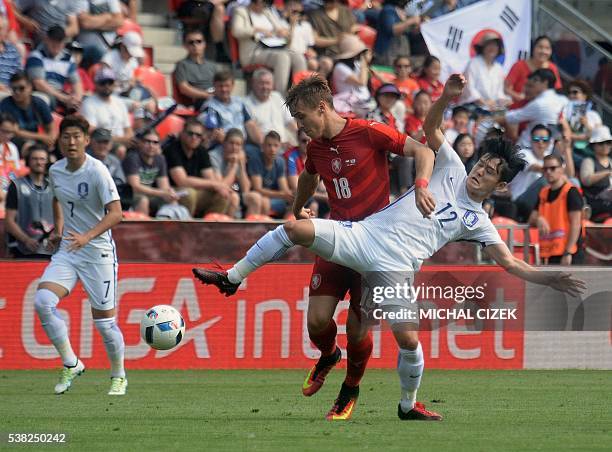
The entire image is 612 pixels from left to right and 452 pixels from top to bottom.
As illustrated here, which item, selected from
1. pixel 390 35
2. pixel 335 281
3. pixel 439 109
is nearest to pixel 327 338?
pixel 335 281

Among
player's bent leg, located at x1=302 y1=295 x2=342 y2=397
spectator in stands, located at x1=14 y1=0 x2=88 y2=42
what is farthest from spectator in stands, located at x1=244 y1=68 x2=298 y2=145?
player's bent leg, located at x1=302 y1=295 x2=342 y2=397

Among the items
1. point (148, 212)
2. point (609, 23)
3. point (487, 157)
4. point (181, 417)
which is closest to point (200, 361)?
point (148, 212)

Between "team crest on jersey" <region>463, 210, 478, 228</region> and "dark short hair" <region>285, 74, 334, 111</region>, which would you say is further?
"team crest on jersey" <region>463, 210, 478, 228</region>

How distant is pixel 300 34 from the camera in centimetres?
1914

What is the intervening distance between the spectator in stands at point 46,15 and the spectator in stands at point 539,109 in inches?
252

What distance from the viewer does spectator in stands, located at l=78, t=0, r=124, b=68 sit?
1748cm

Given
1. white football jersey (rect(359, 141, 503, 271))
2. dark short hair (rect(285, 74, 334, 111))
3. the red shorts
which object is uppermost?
dark short hair (rect(285, 74, 334, 111))

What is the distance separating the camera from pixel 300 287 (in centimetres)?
1416

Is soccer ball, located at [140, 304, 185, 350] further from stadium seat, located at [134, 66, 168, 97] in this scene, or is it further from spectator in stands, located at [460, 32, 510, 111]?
spectator in stands, located at [460, 32, 510, 111]

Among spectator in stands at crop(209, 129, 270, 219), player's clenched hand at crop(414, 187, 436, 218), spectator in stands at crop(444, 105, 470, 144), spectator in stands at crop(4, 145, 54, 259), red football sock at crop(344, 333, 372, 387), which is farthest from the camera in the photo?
spectator in stands at crop(444, 105, 470, 144)

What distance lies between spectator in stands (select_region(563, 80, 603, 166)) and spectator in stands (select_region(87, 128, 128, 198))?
7.05 m

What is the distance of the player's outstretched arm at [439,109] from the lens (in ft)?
27.6

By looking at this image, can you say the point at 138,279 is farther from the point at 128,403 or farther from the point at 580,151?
the point at 580,151

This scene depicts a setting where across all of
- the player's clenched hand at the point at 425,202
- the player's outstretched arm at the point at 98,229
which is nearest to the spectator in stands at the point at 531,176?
the player's outstretched arm at the point at 98,229
